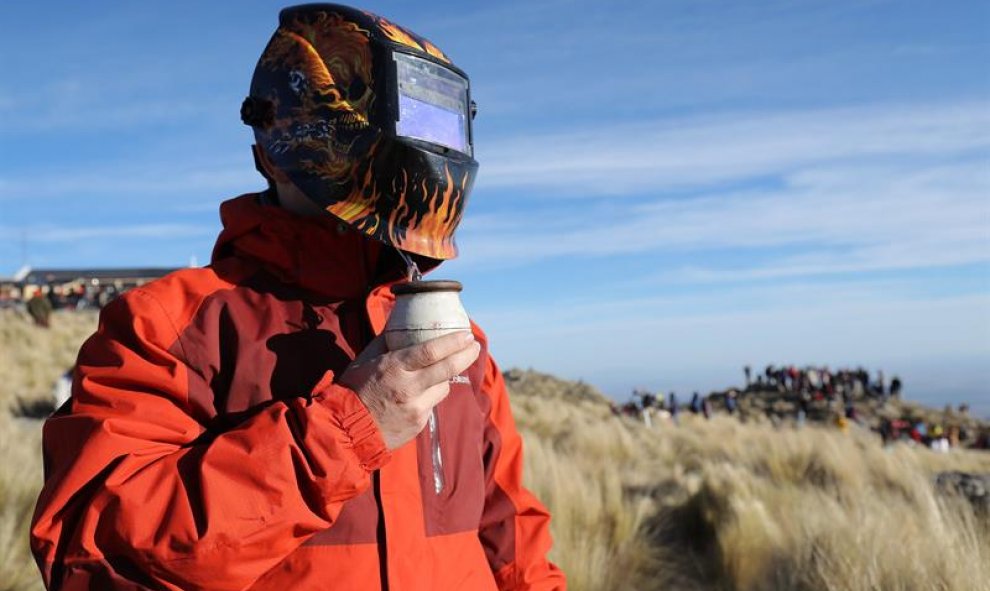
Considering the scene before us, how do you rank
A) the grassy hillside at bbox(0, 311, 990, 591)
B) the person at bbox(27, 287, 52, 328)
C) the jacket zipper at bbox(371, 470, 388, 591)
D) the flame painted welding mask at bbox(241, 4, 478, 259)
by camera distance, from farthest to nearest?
the person at bbox(27, 287, 52, 328) < the grassy hillside at bbox(0, 311, 990, 591) < the flame painted welding mask at bbox(241, 4, 478, 259) < the jacket zipper at bbox(371, 470, 388, 591)

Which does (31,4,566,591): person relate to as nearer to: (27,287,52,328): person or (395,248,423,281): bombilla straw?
(395,248,423,281): bombilla straw

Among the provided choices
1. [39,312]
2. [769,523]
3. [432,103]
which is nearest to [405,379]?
[432,103]

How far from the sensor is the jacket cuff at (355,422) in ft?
6.09

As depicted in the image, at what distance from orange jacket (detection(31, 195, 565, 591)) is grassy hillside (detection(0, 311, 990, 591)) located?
3269mm

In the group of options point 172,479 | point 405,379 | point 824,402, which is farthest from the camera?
point 824,402

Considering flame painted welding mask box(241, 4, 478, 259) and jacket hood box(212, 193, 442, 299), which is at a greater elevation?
flame painted welding mask box(241, 4, 478, 259)

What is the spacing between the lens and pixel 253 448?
179 centimetres

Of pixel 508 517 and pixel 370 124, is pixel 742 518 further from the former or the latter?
pixel 370 124

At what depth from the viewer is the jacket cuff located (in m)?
1.86

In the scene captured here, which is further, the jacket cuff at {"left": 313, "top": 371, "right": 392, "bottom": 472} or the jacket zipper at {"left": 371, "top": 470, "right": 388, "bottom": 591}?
the jacket zipper at {"left": 371, "top": 470, "right": 388, "bottom": 591}

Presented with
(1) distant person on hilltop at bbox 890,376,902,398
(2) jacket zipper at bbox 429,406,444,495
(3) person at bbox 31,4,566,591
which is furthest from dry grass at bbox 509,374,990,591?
(1) distant person on hilltop at bbox 890,376,902,398

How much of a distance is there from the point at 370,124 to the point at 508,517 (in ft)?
3.91

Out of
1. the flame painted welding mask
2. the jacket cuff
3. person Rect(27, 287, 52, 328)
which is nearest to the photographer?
the jacket cuff

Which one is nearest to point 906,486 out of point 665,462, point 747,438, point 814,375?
point 665,462
